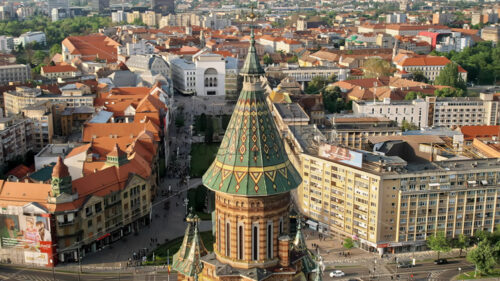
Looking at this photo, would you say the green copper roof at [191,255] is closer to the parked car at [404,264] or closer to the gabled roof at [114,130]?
the parked car at [404,264]

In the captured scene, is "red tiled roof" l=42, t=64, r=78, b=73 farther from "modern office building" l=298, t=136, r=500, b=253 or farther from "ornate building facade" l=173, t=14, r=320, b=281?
"ornate building facade" l=173, t=14, r=320, b=281

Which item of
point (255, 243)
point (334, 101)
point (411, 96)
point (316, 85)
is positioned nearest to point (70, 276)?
point (255, 243)

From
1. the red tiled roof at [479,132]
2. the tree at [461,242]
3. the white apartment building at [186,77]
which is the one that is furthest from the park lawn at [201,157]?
the white apartment building at [186,77]

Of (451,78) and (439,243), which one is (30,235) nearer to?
(439,243)

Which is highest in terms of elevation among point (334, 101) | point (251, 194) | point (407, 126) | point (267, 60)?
point (251, 194)

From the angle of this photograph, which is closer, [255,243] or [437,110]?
[255,243]

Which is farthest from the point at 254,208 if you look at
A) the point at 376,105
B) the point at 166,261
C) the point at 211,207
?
the point at 376,105
